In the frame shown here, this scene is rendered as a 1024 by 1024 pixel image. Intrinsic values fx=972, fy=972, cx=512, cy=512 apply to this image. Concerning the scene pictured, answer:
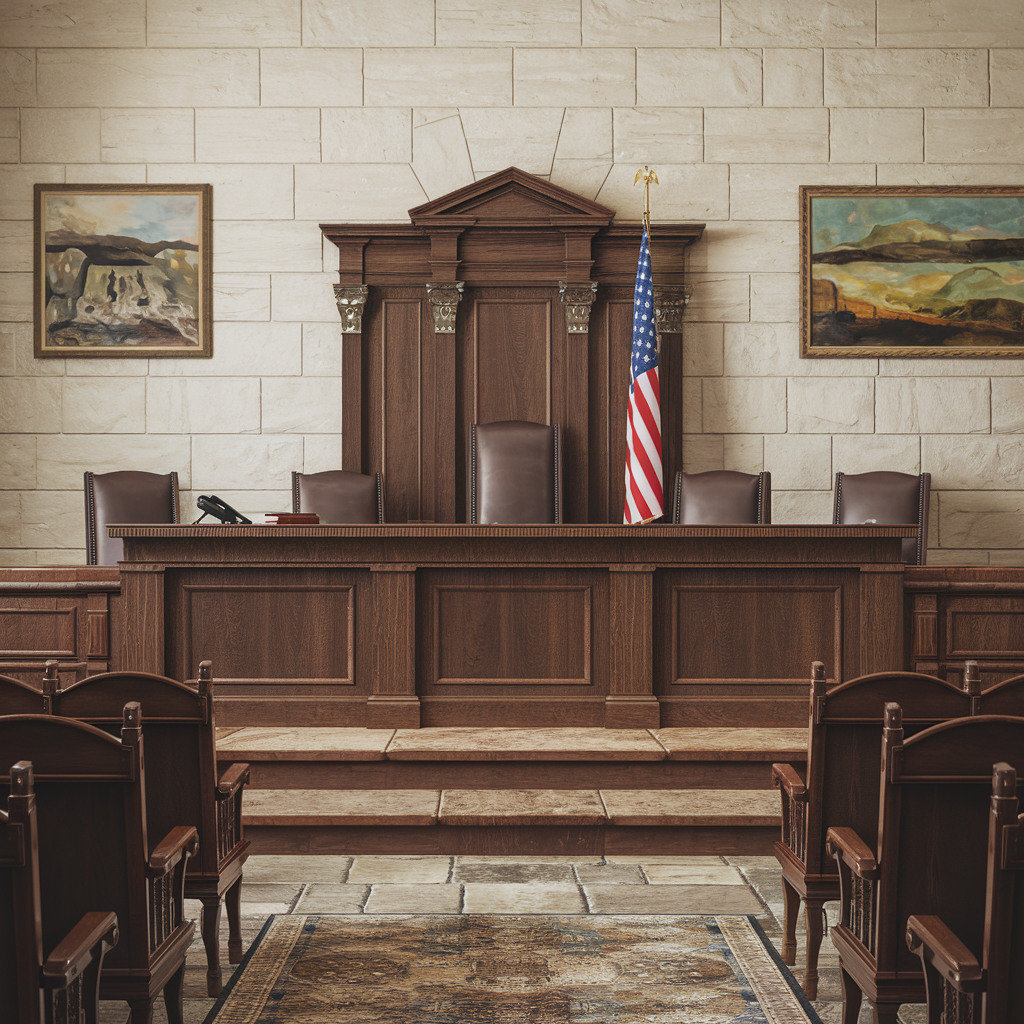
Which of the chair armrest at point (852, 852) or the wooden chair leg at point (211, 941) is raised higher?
the chair armrest at point (852, 852)

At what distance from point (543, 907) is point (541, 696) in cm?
123

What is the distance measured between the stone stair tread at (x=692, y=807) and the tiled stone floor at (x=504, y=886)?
0.47 feet

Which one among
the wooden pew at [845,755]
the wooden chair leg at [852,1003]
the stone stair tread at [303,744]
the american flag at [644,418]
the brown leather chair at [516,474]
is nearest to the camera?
the wooden chair leg at [852,1003]

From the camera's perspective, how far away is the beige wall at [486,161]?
672cm

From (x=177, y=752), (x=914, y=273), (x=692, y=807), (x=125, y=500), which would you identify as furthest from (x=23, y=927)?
(x=914, y=273)

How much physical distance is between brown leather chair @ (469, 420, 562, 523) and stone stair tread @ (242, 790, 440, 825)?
268 cm

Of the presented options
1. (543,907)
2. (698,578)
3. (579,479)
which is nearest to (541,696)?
(698,578)

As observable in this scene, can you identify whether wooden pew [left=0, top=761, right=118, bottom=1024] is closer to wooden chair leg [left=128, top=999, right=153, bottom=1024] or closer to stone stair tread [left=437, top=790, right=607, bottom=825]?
wooden chair leg [left=128, top=999, right=153, bottom=1024]

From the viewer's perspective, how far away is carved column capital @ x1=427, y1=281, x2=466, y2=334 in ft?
21.6

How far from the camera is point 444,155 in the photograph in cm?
671

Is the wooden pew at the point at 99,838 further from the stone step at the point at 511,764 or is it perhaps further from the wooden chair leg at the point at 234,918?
the stone step at the point at 511,764

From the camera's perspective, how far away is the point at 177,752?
8.15ft

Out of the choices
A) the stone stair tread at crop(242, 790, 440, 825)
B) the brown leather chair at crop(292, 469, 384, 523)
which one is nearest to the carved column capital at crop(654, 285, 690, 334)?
the brown leather chair at crop(292, 469, 384, 523)

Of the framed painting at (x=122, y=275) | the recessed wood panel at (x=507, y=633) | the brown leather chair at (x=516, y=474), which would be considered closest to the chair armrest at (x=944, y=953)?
the recessed wood panel at (x=507, y=633)
